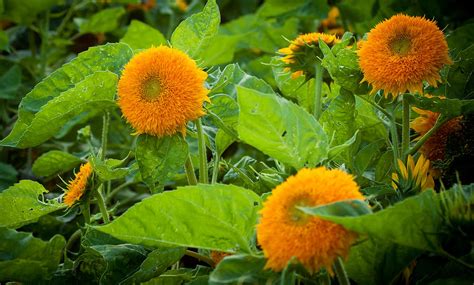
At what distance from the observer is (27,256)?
614 mm

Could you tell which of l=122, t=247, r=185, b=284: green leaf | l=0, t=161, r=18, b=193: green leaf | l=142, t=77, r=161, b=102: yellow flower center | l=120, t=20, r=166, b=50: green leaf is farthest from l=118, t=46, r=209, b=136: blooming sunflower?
l=120, t=20, r=166, b=50: green leaf

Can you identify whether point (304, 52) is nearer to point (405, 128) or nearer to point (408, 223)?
point (405, 128)

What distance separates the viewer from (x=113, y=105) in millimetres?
642

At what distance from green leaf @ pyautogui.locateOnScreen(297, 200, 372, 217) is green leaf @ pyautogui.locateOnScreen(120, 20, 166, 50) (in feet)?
2.80

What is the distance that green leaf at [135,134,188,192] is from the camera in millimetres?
599

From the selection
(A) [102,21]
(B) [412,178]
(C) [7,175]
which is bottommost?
(C) [7,175]

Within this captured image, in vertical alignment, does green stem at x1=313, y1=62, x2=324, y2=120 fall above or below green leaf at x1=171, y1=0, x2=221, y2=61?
below

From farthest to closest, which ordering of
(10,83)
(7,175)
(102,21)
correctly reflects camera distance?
(102,21) < (10,83) < (7,175)

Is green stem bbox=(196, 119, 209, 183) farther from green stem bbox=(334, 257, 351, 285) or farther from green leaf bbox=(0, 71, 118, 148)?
green stem bbox=(334, 257, 351, 285)

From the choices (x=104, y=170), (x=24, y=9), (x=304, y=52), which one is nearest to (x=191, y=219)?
(x=104, y=170)

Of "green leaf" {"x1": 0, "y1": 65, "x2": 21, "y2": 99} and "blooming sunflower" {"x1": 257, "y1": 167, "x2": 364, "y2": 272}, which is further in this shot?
"green leaf" {"x1": 0, "y1": 65, "x2": 21, "y2": 99}

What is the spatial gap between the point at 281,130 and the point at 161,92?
5.0 inches

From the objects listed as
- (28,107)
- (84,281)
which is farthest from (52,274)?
(28,107)

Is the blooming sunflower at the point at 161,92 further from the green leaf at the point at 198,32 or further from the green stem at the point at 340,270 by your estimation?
the green stem at the point at 340,270
